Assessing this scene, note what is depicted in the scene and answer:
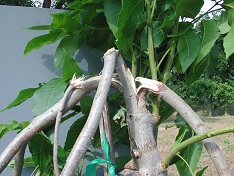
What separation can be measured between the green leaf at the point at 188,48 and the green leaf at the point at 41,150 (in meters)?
0.30

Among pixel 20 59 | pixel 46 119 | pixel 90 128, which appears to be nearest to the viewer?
pixel 90 128

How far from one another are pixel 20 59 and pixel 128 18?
0.42 metres

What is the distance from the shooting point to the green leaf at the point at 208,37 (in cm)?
71

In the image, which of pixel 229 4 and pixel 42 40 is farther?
pixel 42 40

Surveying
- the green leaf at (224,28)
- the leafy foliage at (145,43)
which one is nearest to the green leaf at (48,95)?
the leafy foliage at (145,43)

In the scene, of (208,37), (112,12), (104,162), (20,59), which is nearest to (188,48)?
(208,37)

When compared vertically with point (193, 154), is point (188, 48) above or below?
above

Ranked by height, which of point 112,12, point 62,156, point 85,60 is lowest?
point 62,156

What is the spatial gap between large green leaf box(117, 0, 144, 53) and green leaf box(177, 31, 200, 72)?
0.10 m

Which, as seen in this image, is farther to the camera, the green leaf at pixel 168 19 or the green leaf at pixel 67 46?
the green leaf at pixel 67 46

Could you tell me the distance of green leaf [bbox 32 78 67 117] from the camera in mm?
690

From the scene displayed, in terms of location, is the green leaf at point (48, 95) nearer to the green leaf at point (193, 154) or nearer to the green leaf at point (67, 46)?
the green leaf at point (67, 46)

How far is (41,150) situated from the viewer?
727 mm

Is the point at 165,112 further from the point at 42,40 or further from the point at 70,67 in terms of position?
the point at 42,40
